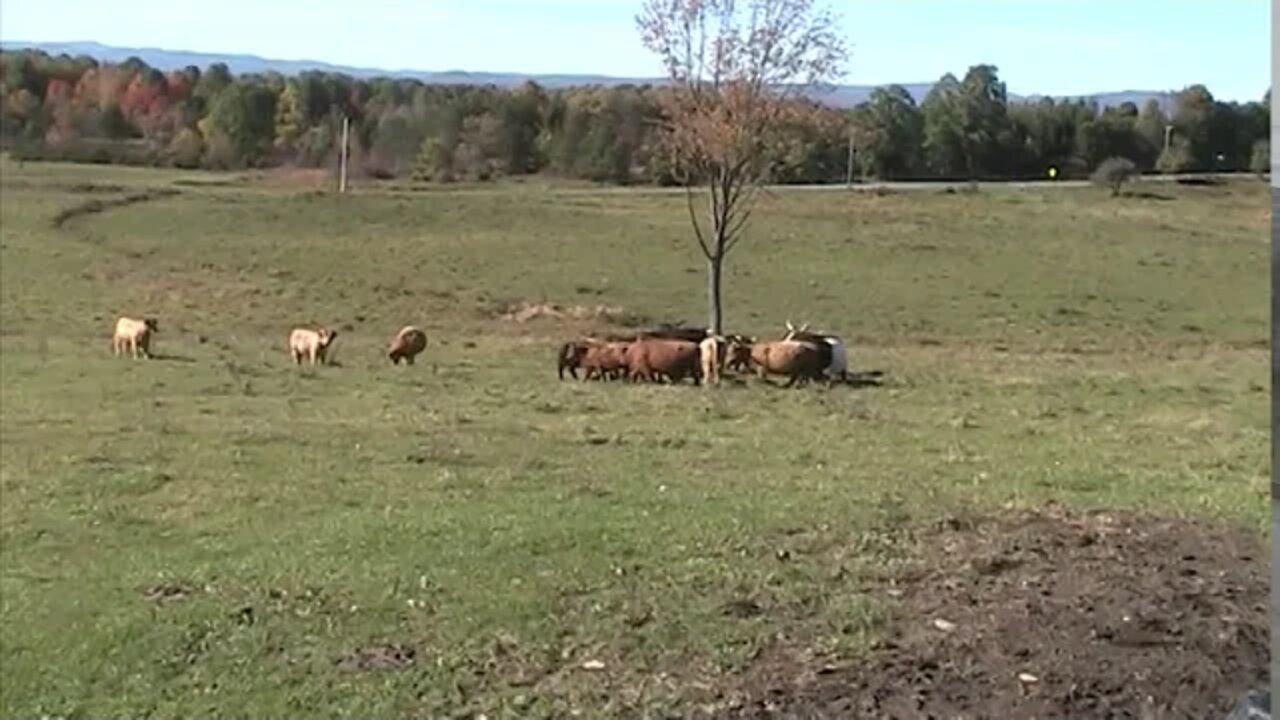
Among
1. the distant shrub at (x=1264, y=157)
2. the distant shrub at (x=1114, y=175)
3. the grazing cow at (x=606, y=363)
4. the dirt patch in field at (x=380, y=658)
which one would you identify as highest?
the distant shrub at (x=1264, y=157)

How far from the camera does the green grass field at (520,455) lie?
808 centimetres

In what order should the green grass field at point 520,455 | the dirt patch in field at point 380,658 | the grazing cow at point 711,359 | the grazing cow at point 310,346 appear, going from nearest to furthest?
the dirt patch in field at point 380,658 → the green grass field at point 520,455 → the grazing cow at point 711,359 → the grazing cow at point 310,346

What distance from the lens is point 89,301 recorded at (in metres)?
33.5

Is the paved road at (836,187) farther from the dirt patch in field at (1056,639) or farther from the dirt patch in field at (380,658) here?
the dirt patch in field at (380,658)

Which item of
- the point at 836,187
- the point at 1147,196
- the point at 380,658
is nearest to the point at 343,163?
the point at 836,187

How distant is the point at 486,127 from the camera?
7175 centimetres

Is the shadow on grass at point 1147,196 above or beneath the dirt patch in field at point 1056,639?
beneath

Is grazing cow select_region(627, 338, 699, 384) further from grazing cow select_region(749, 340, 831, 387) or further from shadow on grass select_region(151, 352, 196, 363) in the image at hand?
shadow on grass select_region(151, 352, 196, 363)

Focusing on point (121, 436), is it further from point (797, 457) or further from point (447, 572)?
point (447, 572)

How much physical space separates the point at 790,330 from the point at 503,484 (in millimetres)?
12709

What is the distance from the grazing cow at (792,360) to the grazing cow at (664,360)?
2.89 ft

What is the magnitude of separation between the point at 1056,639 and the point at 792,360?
1604 centimetres

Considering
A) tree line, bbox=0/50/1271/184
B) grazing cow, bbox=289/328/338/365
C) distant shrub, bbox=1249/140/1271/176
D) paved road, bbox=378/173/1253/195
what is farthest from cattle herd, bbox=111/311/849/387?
paved road, bbox=378/173/1253/195

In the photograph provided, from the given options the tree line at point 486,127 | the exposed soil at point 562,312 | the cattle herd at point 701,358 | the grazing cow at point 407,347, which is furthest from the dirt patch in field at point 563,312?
the tree line at point 486,127
